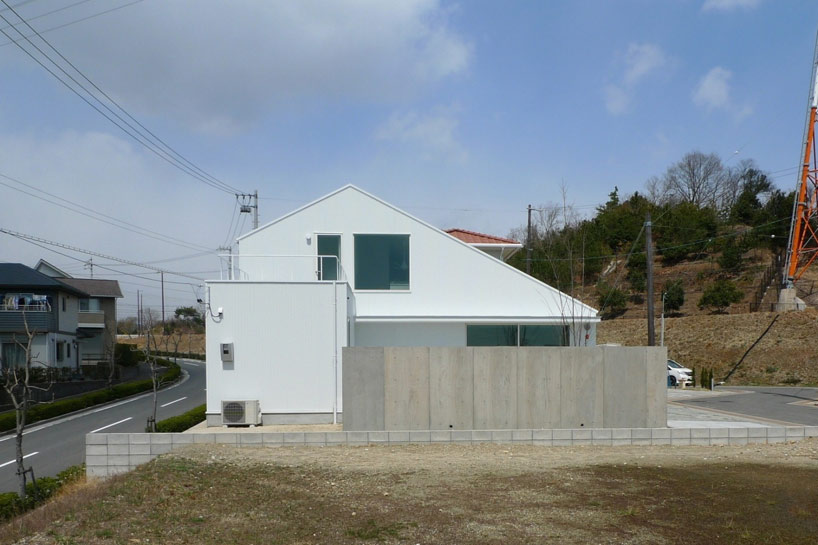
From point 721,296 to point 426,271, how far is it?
26877 mm

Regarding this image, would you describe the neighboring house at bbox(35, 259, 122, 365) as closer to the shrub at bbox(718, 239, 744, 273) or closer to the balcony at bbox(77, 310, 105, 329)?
the balcony at bbox(77, 310, 105, 329)

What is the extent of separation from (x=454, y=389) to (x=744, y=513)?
556 centimetres

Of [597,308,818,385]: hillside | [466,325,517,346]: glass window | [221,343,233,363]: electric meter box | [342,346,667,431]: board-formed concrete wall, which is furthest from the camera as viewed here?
[597,308,818,385]: hillside

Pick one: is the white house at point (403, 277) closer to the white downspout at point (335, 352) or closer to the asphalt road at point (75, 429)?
the white downspout at point (335, 352)

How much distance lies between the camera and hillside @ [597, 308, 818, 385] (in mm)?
29594

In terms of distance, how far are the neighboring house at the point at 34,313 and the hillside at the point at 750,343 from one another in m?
32.8

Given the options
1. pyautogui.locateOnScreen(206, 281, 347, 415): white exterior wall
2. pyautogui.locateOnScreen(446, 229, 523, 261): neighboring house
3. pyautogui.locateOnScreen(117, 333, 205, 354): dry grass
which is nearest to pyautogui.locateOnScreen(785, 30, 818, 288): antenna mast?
pyautogui.locateOnScreen(446, 229, 523, 261): neighboring house

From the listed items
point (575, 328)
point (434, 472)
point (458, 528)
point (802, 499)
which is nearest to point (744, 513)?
point (802, 499)

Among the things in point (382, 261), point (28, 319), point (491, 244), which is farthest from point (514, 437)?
point (28, 319)

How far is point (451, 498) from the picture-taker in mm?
7426

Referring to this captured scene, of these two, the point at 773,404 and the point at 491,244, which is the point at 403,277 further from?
the point at 773,404

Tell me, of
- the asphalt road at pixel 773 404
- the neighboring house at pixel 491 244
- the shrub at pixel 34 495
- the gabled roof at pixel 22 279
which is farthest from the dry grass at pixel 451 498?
the gabled roof at pixel 22 279

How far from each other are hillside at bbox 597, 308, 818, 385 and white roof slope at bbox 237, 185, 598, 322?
61.7ft

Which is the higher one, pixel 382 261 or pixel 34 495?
pixel 382 261
